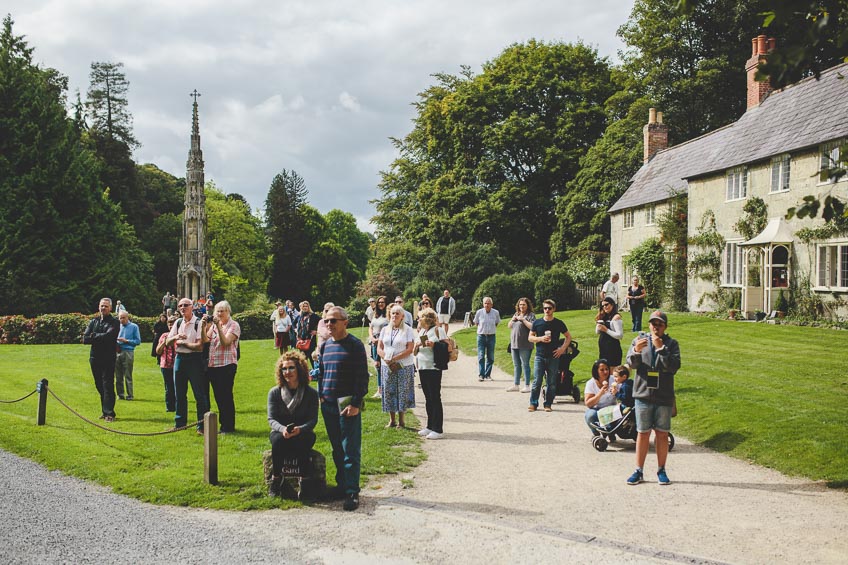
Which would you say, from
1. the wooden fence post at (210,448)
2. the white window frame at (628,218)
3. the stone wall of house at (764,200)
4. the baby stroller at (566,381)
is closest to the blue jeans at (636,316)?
the stone wall of house at (764,200)

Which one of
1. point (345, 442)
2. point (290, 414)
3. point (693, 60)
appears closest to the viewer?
point (345, 442)

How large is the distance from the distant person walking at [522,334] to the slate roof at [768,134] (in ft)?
40.0

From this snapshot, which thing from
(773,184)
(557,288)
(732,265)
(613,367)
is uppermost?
(773,184)

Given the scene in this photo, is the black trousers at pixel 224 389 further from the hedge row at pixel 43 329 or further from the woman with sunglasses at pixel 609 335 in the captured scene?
the hedge row at pixel 43 329

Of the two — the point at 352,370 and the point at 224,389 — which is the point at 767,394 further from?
the point at 224,389

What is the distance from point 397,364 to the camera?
11070 millimetres

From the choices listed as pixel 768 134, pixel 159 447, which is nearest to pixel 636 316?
pixel 768 134

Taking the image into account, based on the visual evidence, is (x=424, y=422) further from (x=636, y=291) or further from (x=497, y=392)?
(x=636, y=291)

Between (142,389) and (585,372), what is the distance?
414 inches

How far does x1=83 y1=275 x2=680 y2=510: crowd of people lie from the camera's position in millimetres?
7586

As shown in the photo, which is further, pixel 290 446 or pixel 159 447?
pixel 159 447

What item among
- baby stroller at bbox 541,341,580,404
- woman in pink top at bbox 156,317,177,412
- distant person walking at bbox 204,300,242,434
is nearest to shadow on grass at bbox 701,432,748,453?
baby stroller at bbox 541,341,580,404

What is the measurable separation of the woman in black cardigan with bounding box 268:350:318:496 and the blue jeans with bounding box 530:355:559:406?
5.96 meters

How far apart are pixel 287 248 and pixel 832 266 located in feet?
176
